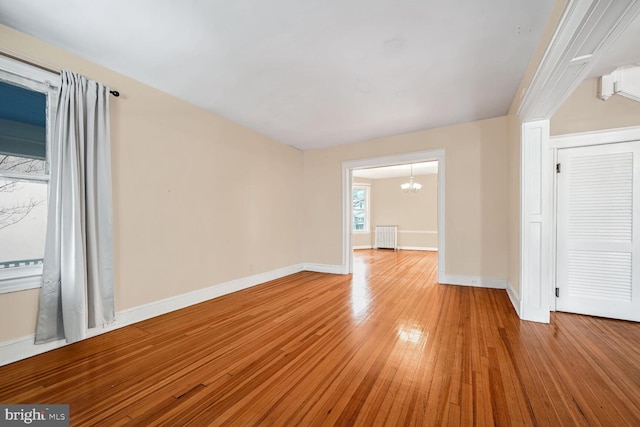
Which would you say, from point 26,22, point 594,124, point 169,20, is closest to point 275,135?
point 169,20

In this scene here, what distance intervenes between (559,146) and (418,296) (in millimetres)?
2443

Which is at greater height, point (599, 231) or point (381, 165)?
point (381, 165)

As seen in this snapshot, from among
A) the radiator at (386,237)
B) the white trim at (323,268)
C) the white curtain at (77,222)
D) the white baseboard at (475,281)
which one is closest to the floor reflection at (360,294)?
the white trim at (323,268)

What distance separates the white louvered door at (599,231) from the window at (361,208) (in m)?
6.40

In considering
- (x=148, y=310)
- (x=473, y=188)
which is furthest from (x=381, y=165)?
(x=148, y=310)

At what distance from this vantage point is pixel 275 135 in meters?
4.46

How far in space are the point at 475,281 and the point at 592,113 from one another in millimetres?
2534

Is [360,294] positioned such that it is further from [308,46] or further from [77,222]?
[77,222]

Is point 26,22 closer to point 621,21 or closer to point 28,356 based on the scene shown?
point 28,356

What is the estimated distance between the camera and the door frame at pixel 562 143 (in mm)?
2578

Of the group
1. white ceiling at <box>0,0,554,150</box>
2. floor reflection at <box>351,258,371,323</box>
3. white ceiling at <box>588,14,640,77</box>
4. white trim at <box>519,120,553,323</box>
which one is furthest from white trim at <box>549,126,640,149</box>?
floor reflection at <box>351,258,371,323</box>

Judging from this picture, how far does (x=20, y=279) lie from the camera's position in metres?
1.99

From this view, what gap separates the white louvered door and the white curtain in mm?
4829

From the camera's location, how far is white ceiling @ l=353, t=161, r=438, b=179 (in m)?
7.54
